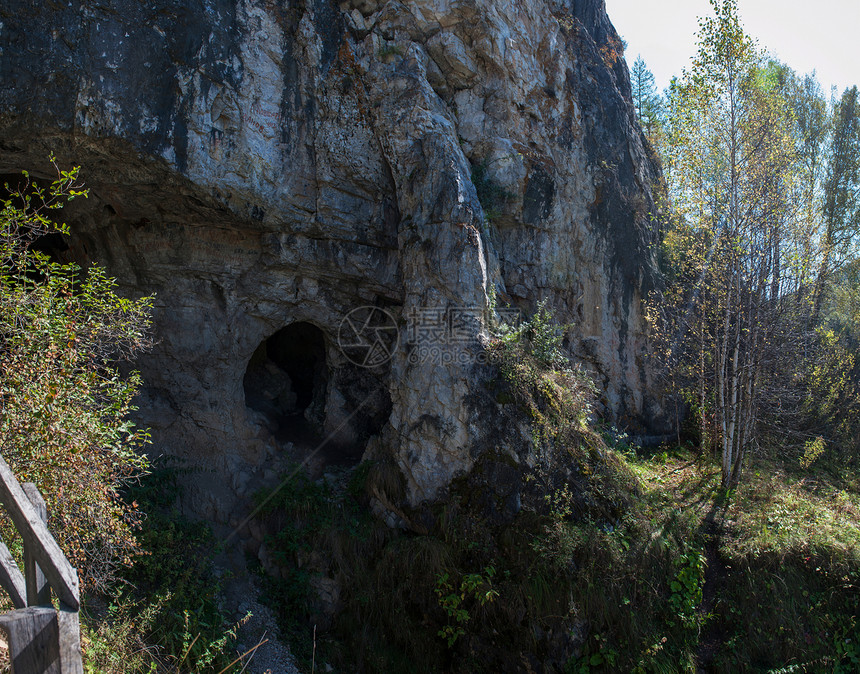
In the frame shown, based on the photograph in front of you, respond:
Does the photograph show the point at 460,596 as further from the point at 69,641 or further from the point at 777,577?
the point at 69,641

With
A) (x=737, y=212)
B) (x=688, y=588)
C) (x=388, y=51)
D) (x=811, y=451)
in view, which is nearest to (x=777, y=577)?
(x=688, y=588)

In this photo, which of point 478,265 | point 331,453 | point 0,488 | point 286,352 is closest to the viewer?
point 0,488

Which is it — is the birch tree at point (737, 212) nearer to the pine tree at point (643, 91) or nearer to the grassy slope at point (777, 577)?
the grassy slope at point (777, 577)

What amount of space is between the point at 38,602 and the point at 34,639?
0.21 metres

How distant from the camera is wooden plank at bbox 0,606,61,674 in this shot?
87.7 inches

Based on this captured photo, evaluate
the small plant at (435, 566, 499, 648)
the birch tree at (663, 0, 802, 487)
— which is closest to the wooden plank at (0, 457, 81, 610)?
the small plant at (435, 566, 499, 648)

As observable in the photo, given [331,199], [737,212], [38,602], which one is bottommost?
[38,602]

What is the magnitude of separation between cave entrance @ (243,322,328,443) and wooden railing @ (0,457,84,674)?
6.72 m

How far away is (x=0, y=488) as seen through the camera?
252cm

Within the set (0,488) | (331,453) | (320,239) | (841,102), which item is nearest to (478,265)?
(320,239)

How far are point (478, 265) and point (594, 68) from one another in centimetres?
619

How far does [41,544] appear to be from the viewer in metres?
2.37

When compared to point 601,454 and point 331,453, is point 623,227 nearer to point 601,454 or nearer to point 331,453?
point 601,454

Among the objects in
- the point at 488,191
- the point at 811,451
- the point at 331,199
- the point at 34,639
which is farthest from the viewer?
the point at 488,191
